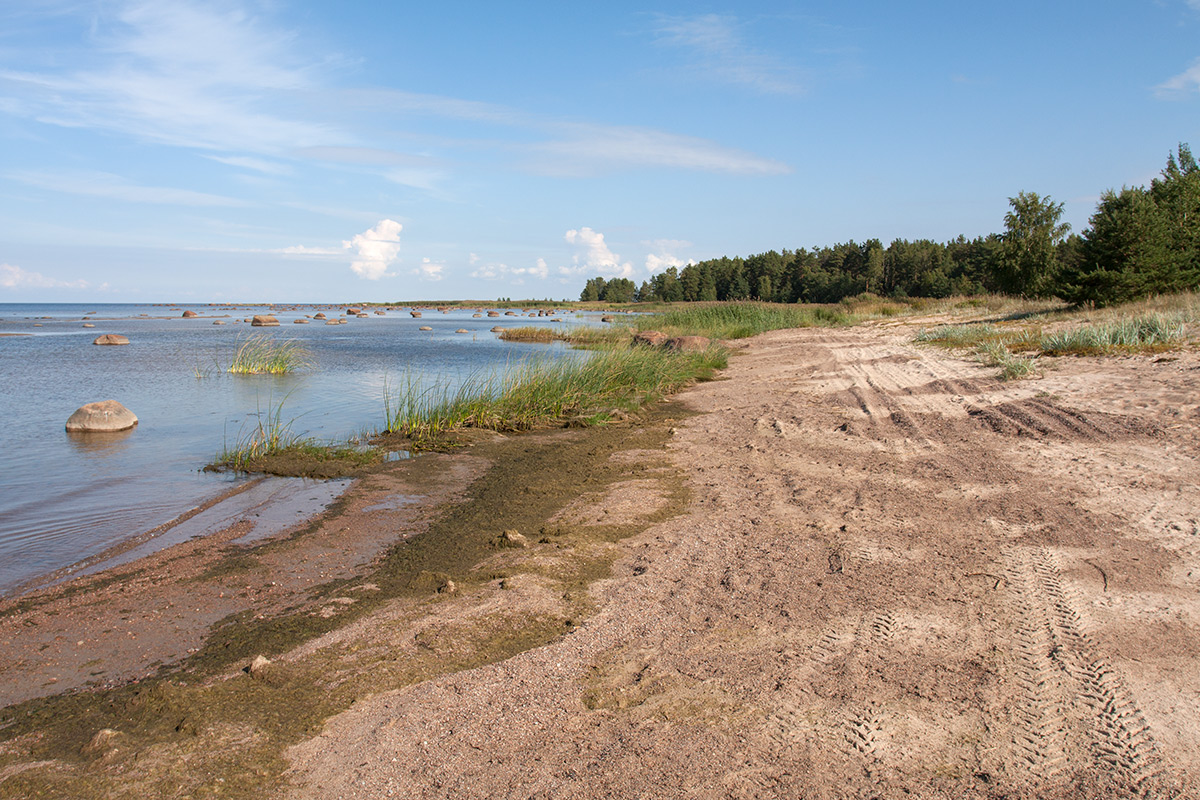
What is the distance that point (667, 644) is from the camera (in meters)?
4.14

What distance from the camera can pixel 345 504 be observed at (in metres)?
8.16

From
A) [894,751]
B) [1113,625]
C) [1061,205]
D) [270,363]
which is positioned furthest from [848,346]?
[1061,205]

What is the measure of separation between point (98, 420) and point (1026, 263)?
51.5 metres

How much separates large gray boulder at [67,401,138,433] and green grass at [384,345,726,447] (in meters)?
4.84

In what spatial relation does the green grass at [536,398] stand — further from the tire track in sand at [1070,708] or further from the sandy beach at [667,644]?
the tire track in sand at [1070,708]

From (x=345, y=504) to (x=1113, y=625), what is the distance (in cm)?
720

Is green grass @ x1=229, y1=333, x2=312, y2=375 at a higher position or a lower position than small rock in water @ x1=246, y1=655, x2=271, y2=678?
higher

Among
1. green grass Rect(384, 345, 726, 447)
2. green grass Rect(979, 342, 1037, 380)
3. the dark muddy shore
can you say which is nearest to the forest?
green grass Rect(979, 342, 1037, 380)

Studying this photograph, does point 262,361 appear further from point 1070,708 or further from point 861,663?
point 1070,708

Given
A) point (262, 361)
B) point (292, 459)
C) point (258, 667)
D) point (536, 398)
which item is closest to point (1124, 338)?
point (536, 398)

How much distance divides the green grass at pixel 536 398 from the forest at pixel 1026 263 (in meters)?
18.6

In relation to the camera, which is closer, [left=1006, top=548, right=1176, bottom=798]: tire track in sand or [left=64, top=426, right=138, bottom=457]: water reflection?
[left=1006, top=548, right=1176, bottom=798]: tire track in sand

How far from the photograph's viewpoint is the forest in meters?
24.0

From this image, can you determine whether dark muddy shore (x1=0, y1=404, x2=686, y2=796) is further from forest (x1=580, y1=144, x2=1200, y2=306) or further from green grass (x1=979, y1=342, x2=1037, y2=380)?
forest (x1=580, y1=144, x2=1200, y2=306)
